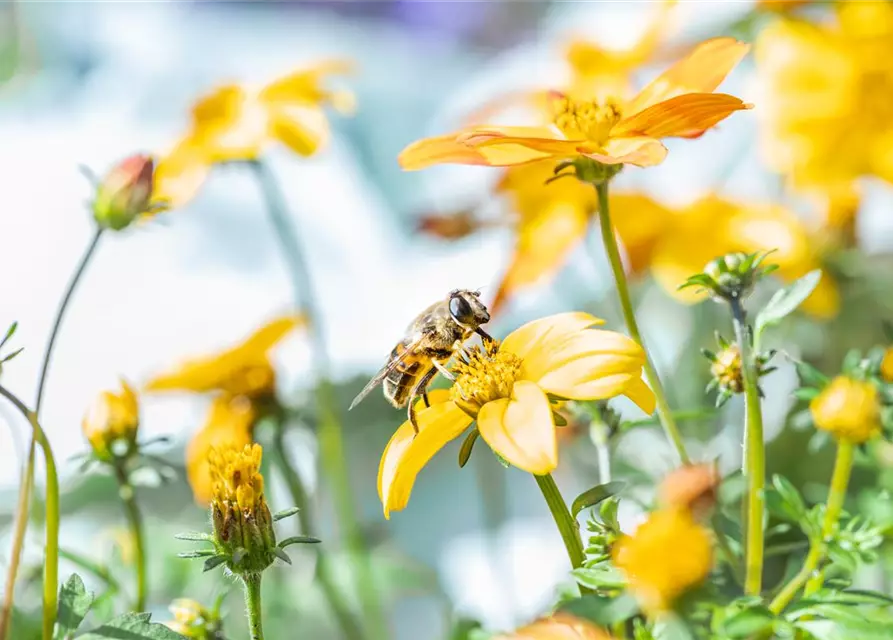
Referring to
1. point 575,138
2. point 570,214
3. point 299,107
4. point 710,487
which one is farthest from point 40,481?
point 710,487

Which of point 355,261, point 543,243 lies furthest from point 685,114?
point 355,261

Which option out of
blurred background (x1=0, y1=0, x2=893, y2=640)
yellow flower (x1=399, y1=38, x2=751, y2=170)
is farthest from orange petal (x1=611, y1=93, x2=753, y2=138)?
blurred background (x1=0, y1=0, x2=893, y2=640)

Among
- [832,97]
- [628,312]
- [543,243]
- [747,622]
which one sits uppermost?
[832,97]

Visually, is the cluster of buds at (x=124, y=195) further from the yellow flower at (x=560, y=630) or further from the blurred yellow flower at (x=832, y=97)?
the blurred yellow flower at (x=832, y=97)

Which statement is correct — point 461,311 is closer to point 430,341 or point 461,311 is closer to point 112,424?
point 430,341

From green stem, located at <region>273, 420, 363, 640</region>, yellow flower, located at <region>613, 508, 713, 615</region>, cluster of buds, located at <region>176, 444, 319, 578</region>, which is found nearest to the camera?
yellow flower, located at <region>613, 508, 713, 615</region>

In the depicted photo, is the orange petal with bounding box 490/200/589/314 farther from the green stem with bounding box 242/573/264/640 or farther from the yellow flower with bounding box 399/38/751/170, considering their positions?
the green stem with bounding box 242/573/264/640

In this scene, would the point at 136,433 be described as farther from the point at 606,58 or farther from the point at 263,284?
the point at 263,284
